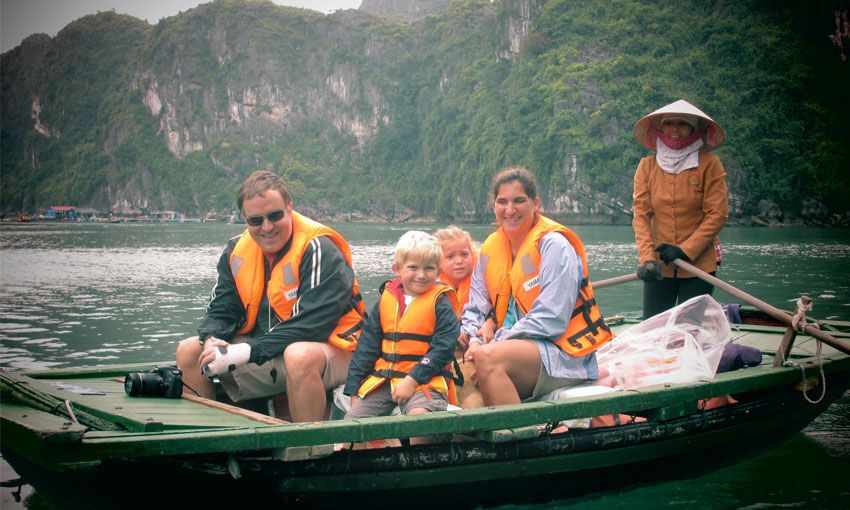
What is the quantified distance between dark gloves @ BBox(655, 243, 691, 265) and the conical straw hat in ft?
2.75

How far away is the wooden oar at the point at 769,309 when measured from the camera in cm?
528

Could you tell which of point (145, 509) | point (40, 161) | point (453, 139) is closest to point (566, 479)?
point (145, 509)

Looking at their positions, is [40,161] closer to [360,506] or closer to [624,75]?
[624,75]

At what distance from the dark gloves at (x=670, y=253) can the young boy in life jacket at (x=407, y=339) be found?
2.39 metres

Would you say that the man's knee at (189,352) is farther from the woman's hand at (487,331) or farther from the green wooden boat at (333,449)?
the woman's hand at (487,331)

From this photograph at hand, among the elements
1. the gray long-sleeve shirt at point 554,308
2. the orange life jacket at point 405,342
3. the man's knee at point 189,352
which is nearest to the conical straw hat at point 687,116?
the gray long-sleeve shirt at point 554,308

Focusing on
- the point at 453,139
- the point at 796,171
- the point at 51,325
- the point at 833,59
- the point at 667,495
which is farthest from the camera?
the point at 453,139

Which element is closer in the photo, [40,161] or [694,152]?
[694,152]

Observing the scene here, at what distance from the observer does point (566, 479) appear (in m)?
4.44

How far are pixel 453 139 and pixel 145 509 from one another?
11404 centimetres

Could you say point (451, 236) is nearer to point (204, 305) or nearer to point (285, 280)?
point (285, 280)

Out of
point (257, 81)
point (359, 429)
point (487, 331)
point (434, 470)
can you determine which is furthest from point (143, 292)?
point (257, 81)

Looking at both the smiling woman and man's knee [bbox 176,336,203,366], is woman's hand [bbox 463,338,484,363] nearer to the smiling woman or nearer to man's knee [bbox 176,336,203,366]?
the smiling woman

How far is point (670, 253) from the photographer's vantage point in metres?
6.05
